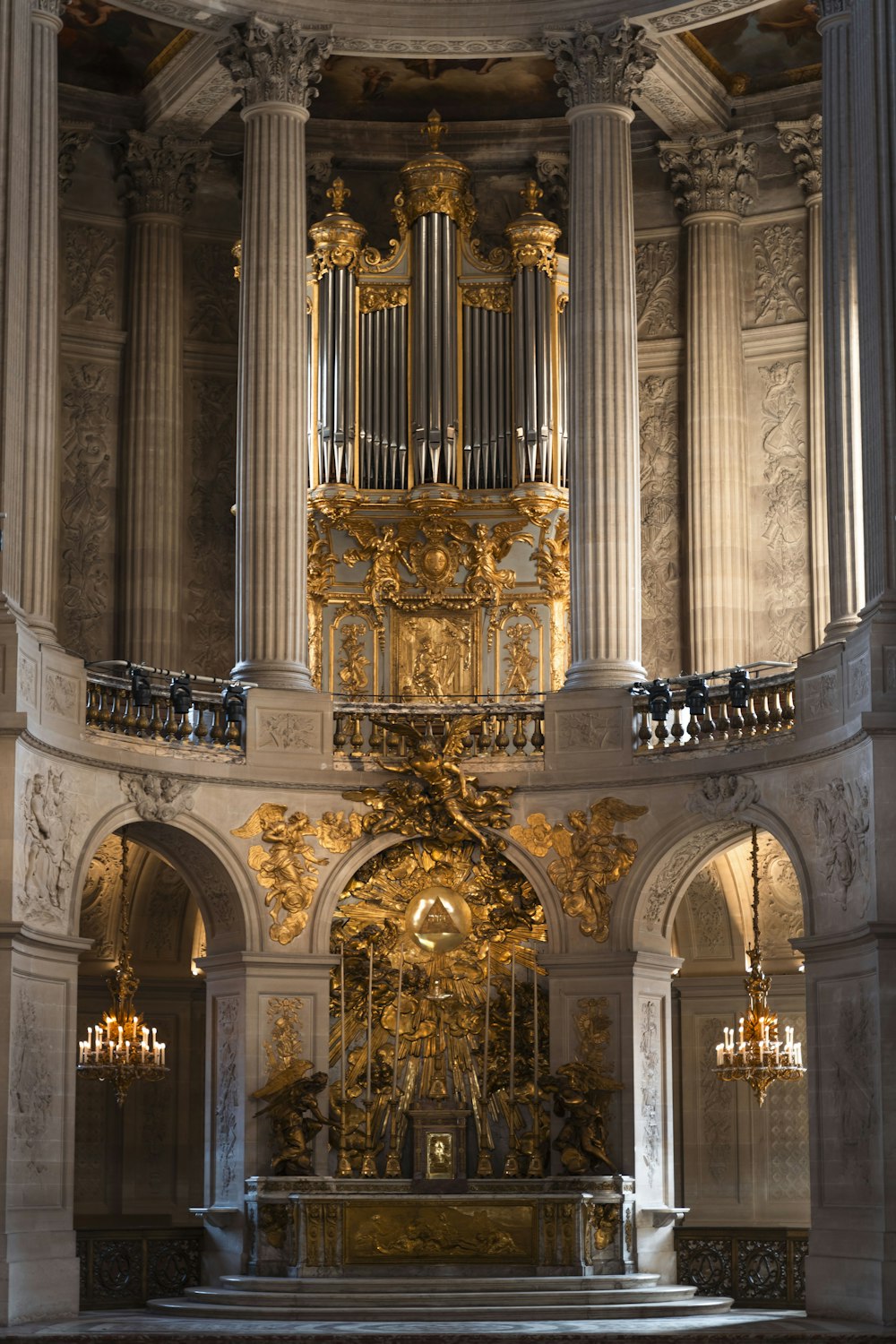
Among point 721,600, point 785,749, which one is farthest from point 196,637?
point 785,749

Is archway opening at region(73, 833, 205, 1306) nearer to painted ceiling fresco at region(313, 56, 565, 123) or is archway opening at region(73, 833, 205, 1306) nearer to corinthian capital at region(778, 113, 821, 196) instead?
painted ceiling fresco at region(313, 56, 565, 123)

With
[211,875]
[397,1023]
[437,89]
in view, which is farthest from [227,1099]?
[437,89]

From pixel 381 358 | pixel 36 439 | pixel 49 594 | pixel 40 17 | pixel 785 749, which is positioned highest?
pixel 40 17

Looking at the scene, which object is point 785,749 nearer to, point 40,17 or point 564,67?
point 564,67

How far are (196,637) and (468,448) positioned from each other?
4.24 m

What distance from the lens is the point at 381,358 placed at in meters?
28.2

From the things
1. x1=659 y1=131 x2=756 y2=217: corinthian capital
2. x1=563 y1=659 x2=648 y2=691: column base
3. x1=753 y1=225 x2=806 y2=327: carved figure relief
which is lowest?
x1=563 y1=659 x2=648 y2=691: column base

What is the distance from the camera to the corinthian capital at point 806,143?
2944 centimetres

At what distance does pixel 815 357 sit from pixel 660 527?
2820 mm

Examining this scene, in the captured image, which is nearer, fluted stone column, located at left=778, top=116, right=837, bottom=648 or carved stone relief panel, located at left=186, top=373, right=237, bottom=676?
fluted stone column, located at left=778, top=116, right=837, bottom=648

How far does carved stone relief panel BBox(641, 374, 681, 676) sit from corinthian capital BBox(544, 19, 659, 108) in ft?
13.7

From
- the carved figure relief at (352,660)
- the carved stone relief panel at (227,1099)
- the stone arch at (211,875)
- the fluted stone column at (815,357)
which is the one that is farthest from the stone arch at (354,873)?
the fluted stone column at (815,357)

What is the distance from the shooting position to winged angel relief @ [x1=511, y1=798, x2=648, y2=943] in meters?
24.8

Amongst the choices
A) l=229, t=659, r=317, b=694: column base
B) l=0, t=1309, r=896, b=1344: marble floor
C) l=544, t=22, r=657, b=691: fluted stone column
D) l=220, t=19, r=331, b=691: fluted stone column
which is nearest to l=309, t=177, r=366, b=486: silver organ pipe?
l=220, t=19, r=331, b=691: fluted stone column
